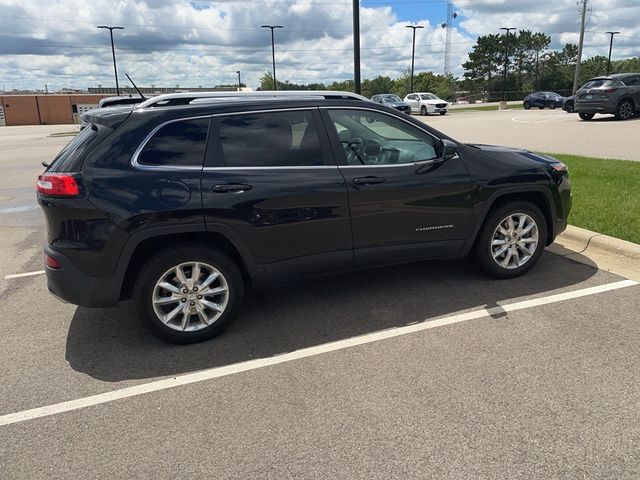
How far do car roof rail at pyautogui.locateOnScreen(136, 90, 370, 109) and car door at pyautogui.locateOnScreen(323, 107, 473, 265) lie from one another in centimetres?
21

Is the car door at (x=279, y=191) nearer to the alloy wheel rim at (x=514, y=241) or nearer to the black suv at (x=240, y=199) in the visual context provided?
the black suv at (x=240, y=199)

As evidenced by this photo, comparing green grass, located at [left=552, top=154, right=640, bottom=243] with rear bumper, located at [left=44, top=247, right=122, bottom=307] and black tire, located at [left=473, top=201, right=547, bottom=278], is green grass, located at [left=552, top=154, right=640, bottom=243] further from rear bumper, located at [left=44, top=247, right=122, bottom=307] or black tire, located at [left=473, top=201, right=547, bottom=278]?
rear bumper, located at [left=44, top=247, right=122, bottom=307]

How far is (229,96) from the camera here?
4.21m

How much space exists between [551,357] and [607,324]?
779 millimetres

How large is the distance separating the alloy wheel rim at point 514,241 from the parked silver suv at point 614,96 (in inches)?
736

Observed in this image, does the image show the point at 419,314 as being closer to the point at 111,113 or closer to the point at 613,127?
the point at 111,113

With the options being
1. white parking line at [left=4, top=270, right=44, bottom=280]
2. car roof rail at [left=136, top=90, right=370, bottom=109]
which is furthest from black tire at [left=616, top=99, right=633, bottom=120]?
white parking line at [left=4, top=270, right=44, bottom=280]

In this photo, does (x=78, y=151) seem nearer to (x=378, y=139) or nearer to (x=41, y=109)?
(x=378, y=139)

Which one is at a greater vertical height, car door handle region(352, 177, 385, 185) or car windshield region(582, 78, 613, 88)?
car windshield region(582, 78, 613, 88)

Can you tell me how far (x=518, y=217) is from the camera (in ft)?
16.0

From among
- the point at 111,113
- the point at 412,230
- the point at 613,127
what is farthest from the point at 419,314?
the point at 613,127

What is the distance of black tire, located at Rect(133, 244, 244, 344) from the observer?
12.2 feet

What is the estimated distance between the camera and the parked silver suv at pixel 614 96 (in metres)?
20.3

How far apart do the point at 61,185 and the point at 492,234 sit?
3589 mm
